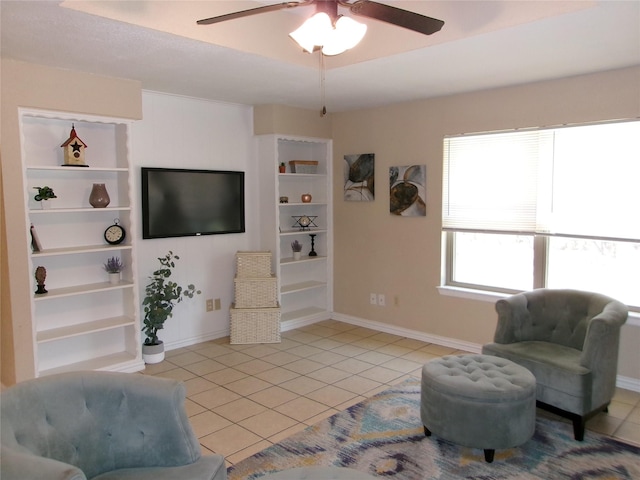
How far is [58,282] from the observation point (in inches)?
158

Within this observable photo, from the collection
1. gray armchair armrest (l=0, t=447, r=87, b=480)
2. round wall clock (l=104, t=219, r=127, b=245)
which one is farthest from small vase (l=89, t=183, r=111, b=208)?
gray armchair armrest (l=0, t=447, r=87, b=480)

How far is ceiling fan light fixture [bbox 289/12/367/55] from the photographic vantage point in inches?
84.3

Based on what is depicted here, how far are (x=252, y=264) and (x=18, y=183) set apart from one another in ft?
7.36

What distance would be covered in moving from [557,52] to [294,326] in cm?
368

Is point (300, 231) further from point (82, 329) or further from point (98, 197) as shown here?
point (82, 329)

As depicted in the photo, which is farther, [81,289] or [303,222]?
[303,222]

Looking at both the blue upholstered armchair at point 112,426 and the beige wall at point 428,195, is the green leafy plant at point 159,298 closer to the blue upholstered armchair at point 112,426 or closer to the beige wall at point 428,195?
the beige wall at point 428,195

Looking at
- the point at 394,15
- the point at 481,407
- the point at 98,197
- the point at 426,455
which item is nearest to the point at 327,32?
the point at 394,15

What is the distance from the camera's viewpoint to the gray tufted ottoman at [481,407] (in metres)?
2.64

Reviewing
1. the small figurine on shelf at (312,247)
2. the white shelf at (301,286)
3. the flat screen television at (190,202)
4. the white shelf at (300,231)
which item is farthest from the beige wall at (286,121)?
the white shelf at (301,286)

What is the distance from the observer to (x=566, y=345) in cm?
341

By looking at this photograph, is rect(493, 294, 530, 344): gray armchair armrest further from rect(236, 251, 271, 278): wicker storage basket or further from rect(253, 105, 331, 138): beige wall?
rect(253, 105, 331, 138): beige wall

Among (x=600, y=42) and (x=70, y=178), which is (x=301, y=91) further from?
(x=600, y=42)

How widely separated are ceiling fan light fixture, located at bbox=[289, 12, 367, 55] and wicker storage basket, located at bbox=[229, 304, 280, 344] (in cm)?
311
